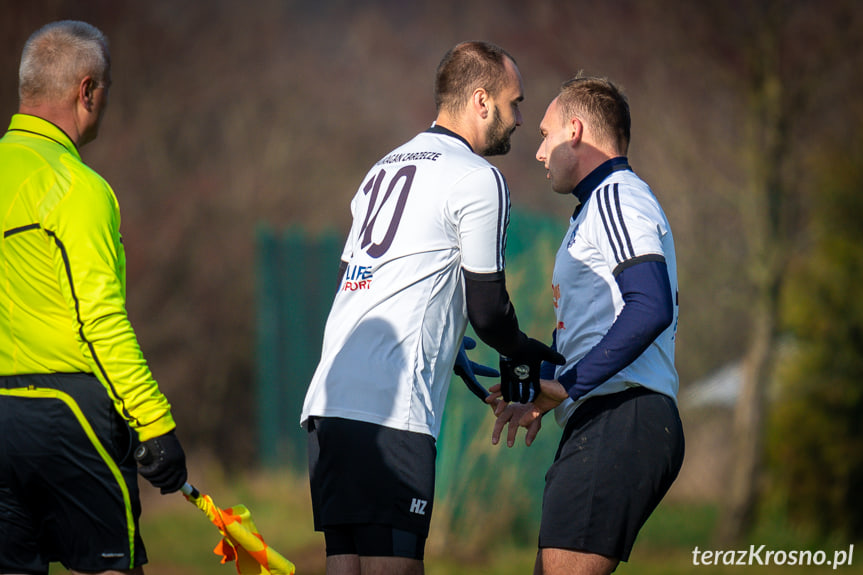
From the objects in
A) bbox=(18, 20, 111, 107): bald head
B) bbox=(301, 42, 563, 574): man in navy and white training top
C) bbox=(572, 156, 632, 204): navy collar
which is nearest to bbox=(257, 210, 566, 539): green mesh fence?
bbox=(572, 156, 632, 204): navy collar

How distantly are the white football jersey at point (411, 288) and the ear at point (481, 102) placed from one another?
0.26 metres

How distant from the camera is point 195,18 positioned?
51.7 feet

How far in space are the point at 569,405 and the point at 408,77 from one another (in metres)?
17.6

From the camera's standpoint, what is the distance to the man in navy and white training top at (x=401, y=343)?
10.8 ft

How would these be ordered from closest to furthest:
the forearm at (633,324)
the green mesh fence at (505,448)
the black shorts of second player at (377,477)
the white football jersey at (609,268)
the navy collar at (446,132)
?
the black shorts of second player at (377,477) < the forearm at (633,324) < the white football jersey at (609,268) < the navy collar at (446,132) < the green mesh fence at (505,448)

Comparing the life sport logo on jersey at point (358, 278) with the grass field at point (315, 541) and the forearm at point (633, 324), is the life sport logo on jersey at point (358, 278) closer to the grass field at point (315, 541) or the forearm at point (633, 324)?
the forearm at point (633, 324)

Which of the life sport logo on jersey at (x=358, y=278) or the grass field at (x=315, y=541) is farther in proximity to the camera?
the grass field at (x=315, y=541)

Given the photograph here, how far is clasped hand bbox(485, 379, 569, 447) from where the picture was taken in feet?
11.7

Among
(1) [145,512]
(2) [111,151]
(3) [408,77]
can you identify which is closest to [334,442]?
(1) [145,512]

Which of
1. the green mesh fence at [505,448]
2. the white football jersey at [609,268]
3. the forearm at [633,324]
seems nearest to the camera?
the forearm at [633,324]

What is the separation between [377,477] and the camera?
3.28 meters

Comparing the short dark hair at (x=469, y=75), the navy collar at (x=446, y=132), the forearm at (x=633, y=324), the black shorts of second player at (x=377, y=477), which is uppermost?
the short dark hair at (x=469, y=75)

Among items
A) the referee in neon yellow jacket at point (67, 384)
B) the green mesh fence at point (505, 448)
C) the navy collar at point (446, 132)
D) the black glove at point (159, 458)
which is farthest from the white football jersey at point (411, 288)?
the green mesh fence at point (505, 448)

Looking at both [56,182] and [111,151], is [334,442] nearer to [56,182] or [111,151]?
[56,182]
